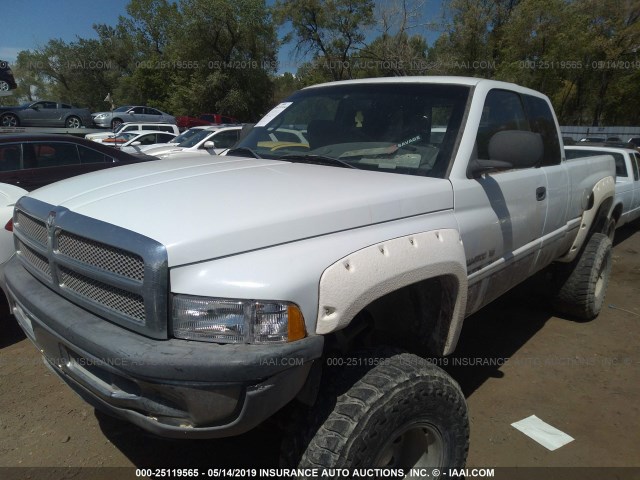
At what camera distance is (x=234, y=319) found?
1.65m

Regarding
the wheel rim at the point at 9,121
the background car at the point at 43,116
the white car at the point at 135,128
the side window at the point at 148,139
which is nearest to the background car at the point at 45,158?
the side window at the point at 148,139

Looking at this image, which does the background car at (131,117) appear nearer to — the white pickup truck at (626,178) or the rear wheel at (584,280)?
the white pickup truck at (626,178)

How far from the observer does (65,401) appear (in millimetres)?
3203

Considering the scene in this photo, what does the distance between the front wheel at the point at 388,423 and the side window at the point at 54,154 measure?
5.39 m

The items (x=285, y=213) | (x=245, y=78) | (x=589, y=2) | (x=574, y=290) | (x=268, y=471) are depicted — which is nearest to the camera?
(x=285, y=213)

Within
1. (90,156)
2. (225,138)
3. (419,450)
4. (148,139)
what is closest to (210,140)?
(225,138)

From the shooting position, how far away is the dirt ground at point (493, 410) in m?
2.71

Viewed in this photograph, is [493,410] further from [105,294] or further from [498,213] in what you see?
[105,294]

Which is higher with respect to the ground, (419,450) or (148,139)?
(419,450)

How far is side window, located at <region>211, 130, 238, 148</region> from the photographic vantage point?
12.6 meters

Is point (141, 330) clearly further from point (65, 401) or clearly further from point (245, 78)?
point (245, 78)

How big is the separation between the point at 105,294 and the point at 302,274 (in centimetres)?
76

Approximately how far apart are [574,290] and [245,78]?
111 feet

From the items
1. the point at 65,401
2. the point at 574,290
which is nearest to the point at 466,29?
the point at 574,290
